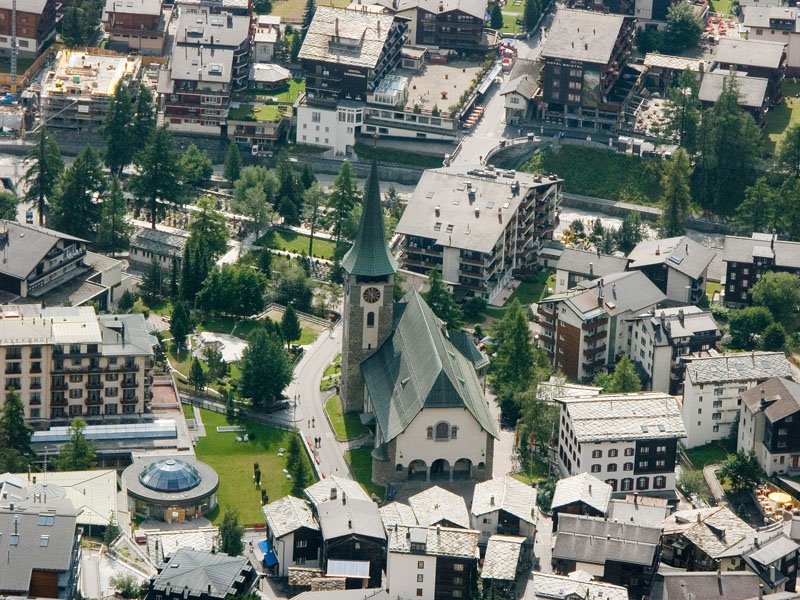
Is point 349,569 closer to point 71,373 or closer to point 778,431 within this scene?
point 71,373

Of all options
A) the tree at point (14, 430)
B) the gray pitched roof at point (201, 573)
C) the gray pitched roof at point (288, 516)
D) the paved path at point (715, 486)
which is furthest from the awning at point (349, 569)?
the paved path at point (715, 486)

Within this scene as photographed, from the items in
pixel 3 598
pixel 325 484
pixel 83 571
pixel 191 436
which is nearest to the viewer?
pixel 3 598

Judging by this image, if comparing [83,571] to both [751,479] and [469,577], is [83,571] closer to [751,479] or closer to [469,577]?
[469,577]

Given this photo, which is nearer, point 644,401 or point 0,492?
point 0,492

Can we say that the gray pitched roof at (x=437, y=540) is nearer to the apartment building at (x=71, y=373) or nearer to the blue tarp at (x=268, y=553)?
the blue tarp at (x=268, y=553)

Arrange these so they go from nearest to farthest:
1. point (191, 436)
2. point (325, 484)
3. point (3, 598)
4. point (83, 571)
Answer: point (3, 598), point (83, 571), point (325, 484), point (191, 436)

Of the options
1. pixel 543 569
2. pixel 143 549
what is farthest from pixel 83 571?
pixel 543 569
